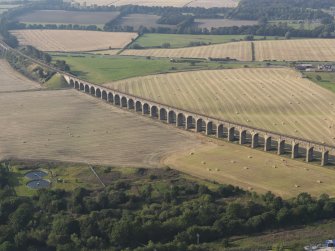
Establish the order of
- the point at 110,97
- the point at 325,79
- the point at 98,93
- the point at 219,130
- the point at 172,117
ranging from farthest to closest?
the point at 325,79 < the point at 98,93 < the point at 110,97 < the point at 172,117 < the point at 219,130

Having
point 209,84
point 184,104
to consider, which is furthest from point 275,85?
point 184,104

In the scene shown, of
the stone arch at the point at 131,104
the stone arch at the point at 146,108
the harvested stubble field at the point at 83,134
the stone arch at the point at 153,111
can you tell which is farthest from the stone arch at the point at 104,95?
the stone arch at the point at 153,111

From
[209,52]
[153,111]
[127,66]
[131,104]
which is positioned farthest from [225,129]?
[209,52]

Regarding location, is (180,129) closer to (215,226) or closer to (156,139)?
(156,139)

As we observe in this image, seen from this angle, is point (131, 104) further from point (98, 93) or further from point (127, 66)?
point (127, 66)

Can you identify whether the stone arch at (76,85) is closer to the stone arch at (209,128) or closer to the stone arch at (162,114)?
the stone arch at (162,114)
